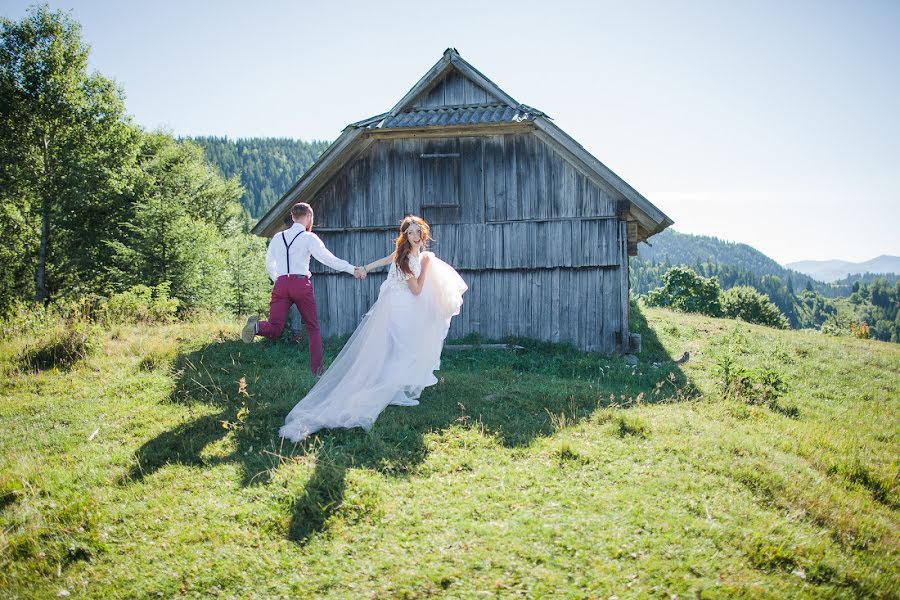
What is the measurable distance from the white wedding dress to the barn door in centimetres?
383

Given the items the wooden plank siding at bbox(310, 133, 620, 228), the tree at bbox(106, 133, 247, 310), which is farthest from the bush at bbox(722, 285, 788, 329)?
the tree at bbox(106, 133, 247, 310)

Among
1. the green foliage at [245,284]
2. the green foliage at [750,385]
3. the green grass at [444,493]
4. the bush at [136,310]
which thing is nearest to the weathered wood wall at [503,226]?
the green foliage at [750,385]

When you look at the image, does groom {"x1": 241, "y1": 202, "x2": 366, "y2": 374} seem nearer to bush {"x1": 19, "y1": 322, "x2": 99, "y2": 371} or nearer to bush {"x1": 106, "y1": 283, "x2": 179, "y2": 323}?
bush {"x1": 19, "y1": 322, "x2": 99, "y2": 371}

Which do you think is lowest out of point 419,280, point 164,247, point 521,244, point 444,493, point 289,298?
point 444,493

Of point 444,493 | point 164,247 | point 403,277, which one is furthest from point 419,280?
point 164,247

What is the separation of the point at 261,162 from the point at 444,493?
14678 cm

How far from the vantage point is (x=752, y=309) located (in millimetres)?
39844

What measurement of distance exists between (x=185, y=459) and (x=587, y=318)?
27.2ft

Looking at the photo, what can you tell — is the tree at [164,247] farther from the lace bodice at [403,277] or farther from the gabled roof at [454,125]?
the lace bodice at [403,277]

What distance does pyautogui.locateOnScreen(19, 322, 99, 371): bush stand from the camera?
809cm

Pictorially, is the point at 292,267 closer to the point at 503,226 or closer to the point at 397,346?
the point at 397,346

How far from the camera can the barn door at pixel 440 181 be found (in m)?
11.0

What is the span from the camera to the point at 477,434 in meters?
5.87

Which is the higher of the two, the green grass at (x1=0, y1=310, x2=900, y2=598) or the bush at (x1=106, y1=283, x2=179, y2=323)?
the bush at (x1=106, y1=283, x2=179, y2=323)
